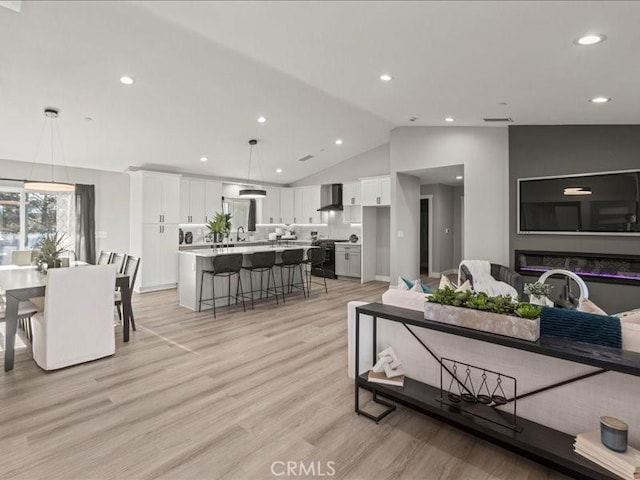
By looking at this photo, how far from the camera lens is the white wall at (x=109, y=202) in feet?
22.9

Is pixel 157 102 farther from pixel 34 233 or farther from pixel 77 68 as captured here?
pixel 34 233

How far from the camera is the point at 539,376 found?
2.11 metres

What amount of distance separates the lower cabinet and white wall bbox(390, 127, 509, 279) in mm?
2492

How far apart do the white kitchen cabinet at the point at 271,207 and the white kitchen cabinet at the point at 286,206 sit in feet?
0.39

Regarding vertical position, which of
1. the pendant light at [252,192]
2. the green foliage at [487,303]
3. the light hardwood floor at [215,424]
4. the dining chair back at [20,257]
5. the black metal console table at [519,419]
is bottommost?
the light hardwood floor at [215,424]

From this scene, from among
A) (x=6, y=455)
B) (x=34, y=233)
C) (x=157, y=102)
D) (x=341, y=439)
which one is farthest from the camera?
(x=34, y=233)

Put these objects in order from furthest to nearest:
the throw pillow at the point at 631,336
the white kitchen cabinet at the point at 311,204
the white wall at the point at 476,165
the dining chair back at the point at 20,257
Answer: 1. the white kitchen cabinet at the point at 311,204
2. the white wall at the point at 476,165
3. the dining chair back at the point at 20,257
4. the throw pillow at the point at 631,336

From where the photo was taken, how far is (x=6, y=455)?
208 cm

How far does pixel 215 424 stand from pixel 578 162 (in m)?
5.47

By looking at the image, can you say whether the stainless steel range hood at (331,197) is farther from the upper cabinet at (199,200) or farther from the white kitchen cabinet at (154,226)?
the white kitchen cabinet at (154,226)

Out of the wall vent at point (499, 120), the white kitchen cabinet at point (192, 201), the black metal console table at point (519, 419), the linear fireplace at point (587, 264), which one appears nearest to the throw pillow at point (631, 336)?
the black metal console table at point (519, 419)

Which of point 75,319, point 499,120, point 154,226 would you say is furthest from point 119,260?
point 499,120

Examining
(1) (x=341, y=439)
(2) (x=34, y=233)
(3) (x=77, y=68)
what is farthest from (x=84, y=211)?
(1) (x=341, y=439)

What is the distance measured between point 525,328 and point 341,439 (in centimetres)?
133
